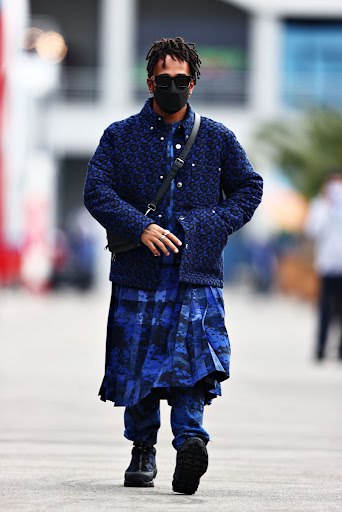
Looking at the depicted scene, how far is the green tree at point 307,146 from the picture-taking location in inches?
1213

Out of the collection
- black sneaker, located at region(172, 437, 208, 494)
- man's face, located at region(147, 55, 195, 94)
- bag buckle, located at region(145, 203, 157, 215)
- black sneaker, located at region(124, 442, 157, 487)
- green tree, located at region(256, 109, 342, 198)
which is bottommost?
green tree, located at region(256, 109, 342, 198)

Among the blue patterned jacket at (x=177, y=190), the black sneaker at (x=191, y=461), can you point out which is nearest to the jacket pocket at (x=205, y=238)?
the blue patterned jacket at (x=177, y=190)

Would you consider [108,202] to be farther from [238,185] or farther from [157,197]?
[238,185]

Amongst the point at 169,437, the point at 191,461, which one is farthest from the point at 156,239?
the point at 169,437

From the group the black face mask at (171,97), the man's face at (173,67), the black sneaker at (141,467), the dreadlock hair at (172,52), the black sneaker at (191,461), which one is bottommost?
the black sneaker at (141,467)

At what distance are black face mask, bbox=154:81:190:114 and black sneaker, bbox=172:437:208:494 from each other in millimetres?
1291

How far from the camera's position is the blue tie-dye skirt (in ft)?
18.2

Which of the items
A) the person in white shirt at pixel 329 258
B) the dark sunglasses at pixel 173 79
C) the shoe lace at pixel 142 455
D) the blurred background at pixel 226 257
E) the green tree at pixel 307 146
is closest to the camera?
the dark sunglasses at pixel 173 79

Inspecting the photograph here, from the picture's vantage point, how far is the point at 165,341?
566 centimetres

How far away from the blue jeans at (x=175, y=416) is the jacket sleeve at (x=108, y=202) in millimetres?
617

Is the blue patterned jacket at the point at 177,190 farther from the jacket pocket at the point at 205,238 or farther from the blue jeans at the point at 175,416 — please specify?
the blue jeans at the point at 175,416

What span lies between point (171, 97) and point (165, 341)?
948 millimetres

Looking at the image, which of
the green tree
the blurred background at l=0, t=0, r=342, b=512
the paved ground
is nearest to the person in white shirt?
the blurred background at l=0, t=0, r=342, b=512

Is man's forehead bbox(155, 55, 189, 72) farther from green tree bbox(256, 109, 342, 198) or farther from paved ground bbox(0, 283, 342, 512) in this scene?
green tree bbox(256, 109, 342, 198)
